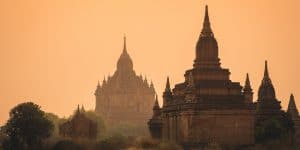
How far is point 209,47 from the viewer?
10012 centimetres

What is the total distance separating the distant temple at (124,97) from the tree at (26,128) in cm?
7487

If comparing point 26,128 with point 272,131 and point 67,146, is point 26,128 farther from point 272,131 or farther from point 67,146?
point 272,131

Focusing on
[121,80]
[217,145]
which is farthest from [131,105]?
[217,145]

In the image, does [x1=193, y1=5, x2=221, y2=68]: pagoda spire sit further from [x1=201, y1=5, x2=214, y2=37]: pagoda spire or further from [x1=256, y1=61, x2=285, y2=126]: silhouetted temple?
[x1=256, y1=61, x2=285, y2=126]: silhouetted temple

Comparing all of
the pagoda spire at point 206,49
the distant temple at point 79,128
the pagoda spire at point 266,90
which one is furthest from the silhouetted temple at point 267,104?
the distant temple at point 79,128

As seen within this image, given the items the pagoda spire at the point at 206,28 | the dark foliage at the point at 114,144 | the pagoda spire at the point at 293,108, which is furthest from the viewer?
the pagoda spire at the point at 293,108

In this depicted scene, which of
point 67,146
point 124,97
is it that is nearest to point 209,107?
point 67,146

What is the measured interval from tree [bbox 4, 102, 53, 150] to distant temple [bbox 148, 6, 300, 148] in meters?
10.8

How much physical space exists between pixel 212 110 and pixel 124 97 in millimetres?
86647

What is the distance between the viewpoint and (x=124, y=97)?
17988cm

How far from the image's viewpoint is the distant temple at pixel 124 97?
179 metres

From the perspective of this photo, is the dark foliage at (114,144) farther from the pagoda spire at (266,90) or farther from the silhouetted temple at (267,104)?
the pagoda spire at (266,90)

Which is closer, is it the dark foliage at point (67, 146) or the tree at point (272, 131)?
the dark foliage at point (67, 146)

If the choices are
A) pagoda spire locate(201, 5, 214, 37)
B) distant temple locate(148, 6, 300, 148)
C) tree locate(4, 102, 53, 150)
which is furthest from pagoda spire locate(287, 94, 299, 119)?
tree locate(4, 102, 53, 150)
